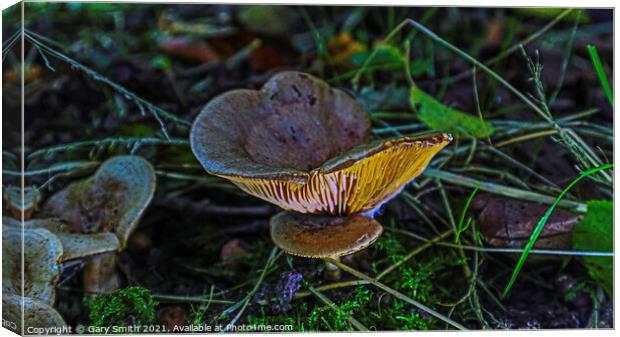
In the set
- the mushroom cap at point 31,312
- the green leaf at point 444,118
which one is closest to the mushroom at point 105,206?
the mushroom cap at point 31,312

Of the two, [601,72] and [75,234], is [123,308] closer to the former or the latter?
[75,234]

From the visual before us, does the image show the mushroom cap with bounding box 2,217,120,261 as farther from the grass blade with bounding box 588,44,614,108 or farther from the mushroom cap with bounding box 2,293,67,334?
the grass blade with bounding box 588,44,614,108

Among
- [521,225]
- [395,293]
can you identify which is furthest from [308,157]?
[521,225]

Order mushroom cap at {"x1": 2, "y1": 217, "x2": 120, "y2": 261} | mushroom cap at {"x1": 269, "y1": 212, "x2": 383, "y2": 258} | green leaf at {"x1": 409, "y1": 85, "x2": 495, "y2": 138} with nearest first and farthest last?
mushroom cap at {"x1": 269, "y1": 212, "x2": 383, "y2": 258}, mushroom cap at {"x1": 2, "y1": 217, "x2": 120, "y2": 261}, green leaf at {"x1": 409, "y1": 85, "x2": 495, "y2": 138}

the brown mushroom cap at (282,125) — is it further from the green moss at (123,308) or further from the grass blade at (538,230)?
the grass blade at (538,230)

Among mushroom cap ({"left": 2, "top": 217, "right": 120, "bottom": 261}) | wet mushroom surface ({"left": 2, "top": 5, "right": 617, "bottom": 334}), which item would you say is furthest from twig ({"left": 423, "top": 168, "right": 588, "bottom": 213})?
mushroom cap ({"left": 2, "top": 217, "right": 120, "bottom": 261})

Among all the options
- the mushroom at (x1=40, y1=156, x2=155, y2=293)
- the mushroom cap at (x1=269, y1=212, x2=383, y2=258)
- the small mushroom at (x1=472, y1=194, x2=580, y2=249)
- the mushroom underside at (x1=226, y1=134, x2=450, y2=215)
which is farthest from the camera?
the small mushroom at (x1=472, y1=194, x2=580, y2=249)
